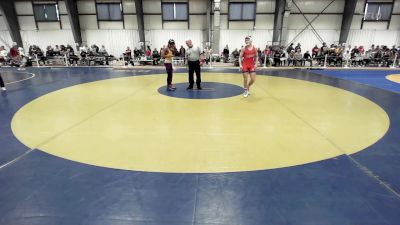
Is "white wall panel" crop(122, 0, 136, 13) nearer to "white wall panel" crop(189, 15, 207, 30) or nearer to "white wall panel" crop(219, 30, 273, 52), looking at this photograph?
"white wall panel" crop(189, 15, 207, 30)

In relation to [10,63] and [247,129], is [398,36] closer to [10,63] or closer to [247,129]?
[247,129]

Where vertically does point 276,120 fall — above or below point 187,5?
below

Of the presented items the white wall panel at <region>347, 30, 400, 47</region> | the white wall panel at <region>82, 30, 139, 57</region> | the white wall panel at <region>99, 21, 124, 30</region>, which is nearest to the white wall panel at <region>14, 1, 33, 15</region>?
the white wall panel at <region>82, 30, 139, 57</region>

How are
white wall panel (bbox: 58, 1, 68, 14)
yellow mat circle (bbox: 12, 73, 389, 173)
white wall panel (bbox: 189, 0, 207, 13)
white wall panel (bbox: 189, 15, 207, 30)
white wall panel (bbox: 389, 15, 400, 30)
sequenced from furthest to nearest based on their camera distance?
white wall panel (bbox: 58, 1, 68, 14) < white wall panel (bbox: 189, 15, 207, 30) < white wall panel (bbox: 189, 0, 207, 13) < white wall panel (bbox: 389, 15, 400, 30) < yellow mat circle (bbox: 12, 73, 389, 173)

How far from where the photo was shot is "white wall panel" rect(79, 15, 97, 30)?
70.7 feet

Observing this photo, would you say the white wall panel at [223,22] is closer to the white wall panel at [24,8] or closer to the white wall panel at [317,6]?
the white wall panel at [317,6]

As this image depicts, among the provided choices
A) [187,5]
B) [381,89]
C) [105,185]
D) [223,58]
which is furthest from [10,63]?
[381,89]

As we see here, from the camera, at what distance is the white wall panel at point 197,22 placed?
21203 mm

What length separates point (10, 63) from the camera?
18.9 metres

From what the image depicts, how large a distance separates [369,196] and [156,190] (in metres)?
2.71

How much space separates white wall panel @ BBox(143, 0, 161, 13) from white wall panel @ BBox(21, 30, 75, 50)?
698 cm

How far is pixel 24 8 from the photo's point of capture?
70.6ft

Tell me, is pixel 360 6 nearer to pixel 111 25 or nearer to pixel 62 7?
pixel 111 25

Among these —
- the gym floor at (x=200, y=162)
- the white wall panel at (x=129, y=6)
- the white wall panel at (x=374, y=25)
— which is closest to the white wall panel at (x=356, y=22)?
the white wall panel at (x=374, y=25)
